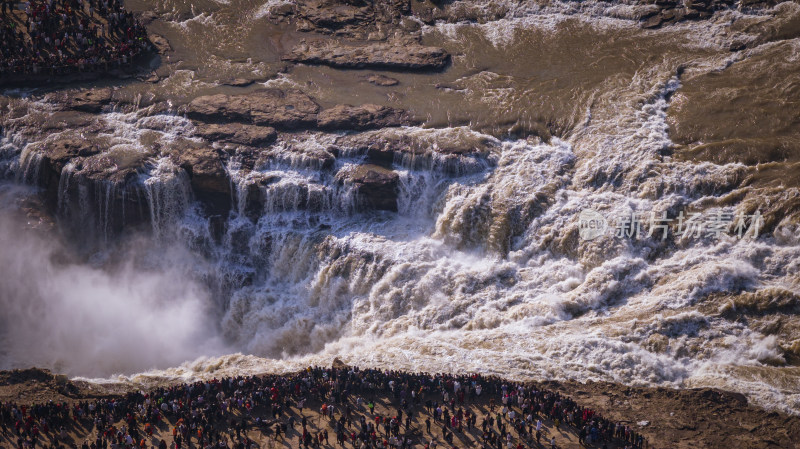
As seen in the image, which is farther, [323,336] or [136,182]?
[136,182]

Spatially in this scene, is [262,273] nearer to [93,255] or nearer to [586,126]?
[93,255]

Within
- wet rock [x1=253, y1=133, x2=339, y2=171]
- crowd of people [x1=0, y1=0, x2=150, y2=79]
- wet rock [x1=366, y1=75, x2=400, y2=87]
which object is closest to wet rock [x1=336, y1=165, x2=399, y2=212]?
wet rock [x1=253, y1=133, x2=339, y2=171]

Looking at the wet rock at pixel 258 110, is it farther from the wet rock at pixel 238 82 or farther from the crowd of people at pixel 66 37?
the crowd of people at pixel 66 37

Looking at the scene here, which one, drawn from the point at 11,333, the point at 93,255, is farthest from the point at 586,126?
the point at 11,333

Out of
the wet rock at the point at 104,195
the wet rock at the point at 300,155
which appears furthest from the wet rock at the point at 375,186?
the wet rock at the point at 104,195

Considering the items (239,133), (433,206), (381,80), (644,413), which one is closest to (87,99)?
(239,133)

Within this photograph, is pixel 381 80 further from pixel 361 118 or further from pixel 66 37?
pixel 66 37
